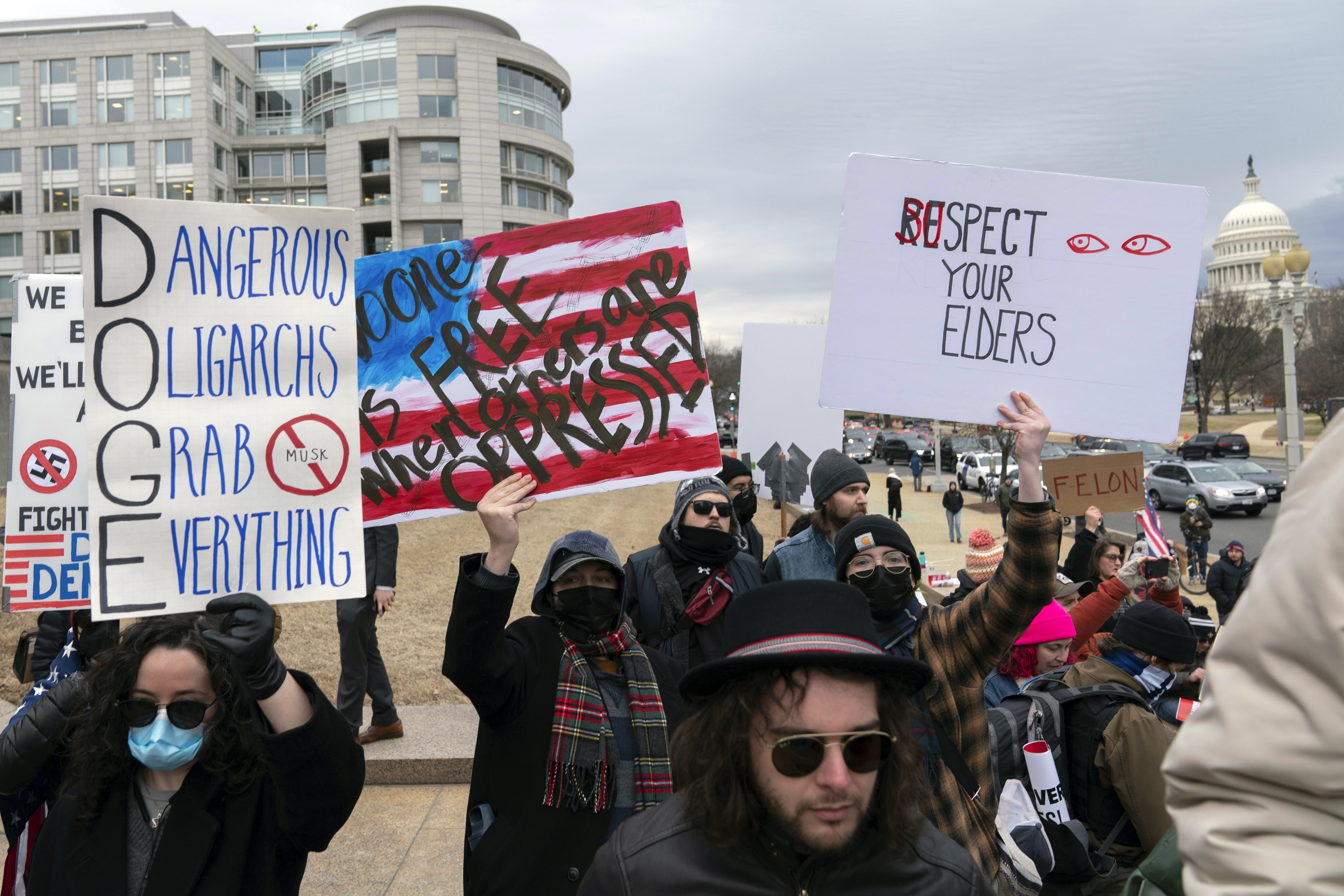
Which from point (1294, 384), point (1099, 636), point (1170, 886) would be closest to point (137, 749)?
Result: point (1170, 886)

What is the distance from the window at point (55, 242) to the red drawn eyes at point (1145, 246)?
72.4 metres

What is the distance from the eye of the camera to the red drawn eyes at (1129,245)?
300 cm

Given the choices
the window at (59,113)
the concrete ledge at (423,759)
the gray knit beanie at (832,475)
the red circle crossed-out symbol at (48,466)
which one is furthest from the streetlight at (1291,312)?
the window at (59,113)

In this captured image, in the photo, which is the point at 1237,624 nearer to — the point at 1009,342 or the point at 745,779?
the point at 745,779

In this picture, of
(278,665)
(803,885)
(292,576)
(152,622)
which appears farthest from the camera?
(292,576)

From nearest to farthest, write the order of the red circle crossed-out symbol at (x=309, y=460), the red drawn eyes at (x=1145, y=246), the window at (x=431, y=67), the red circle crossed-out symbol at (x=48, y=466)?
the red circle crossed-out symbol at (x=309, y=460) < the red drawn eyes at (x=1145, y=246) < the red circle crossed-out symbol at (x=48, y=466) < the window at (x=431, y=67)

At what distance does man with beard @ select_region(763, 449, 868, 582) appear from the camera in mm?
4523

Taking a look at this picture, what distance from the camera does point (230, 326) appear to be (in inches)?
101

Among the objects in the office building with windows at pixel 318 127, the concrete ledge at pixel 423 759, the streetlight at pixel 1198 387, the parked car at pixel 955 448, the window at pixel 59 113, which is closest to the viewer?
the concrete ledge at pixel 423 759

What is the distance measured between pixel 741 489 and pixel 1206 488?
75.2ft

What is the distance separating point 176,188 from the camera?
64.1 m

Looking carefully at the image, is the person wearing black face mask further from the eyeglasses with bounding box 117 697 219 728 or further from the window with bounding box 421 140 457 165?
the window with bounding box 421 140 457 165

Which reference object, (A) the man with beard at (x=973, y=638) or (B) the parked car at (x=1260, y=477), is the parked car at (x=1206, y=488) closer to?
(B) the parked car at (x=1260, y=477)

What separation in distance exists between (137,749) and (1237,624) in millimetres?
2203
